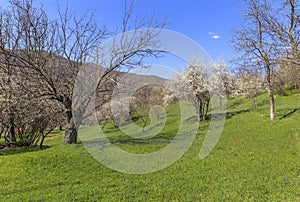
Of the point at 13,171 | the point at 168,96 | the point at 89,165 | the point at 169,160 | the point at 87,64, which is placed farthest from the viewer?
the point at 168,96

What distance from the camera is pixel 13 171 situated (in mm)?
6012

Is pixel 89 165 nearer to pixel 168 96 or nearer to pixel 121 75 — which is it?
pixel 121 75

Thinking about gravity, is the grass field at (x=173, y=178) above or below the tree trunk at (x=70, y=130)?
below

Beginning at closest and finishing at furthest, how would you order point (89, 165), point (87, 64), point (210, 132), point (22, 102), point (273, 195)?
point (273, 195), point (89, 165), point (22, 102), point (87, 64), point (210, 132)

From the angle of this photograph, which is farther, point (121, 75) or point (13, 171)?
point (121, 75)

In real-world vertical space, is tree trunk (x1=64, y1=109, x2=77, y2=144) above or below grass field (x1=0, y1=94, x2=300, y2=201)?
above

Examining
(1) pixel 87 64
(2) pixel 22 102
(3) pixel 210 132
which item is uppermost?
(1) pixel 87 64

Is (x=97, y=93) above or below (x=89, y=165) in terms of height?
above

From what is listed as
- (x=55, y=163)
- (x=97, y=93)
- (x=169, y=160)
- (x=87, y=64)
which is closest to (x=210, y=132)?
(x=169, y=160)

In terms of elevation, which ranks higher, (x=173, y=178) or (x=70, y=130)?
(x=70, y=130)

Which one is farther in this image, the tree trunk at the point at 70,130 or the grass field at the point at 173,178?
the tree trunk at the point at 70,130

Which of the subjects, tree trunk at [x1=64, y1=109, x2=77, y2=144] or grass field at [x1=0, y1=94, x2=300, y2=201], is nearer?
grass field at [x1=0, y1=94, x2=300, y2=201]

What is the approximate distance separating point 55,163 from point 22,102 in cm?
356

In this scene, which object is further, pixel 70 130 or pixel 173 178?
pixel 70 130
